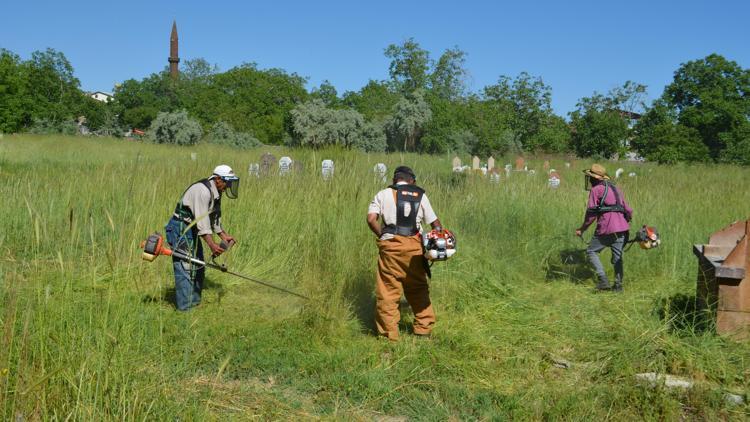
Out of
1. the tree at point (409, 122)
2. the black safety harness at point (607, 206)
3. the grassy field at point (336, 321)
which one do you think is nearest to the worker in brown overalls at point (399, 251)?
the grassy field at point (336, 321)

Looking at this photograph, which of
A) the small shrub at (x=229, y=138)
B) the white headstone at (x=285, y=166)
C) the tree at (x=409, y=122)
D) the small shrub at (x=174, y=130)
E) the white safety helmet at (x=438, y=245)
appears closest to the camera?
the white safety helmet at (x=438, y=245)

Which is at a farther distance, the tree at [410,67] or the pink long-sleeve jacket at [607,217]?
the tree at [410,67]

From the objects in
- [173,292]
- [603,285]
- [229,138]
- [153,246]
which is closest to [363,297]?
[173,292]

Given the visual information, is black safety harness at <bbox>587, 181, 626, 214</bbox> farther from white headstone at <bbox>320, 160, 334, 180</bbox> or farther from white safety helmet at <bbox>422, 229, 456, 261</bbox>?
white headstone at <bbox>320, 160, 334, 180</bbox>

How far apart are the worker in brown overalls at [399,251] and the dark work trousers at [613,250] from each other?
2.92 meters

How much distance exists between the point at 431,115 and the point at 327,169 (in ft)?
94.6

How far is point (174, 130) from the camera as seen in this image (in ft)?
119

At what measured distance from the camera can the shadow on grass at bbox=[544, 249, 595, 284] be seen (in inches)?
350

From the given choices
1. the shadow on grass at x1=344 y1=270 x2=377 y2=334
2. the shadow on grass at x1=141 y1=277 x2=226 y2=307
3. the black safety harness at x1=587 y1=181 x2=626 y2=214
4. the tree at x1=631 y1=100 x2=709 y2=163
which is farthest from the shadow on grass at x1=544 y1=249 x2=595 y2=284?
the tree at x1=631 y1=100 x2=709 y2=163

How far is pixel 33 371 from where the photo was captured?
10.6 feet

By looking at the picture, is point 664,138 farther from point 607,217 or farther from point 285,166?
point 607,217

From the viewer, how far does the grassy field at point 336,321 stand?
3438mm

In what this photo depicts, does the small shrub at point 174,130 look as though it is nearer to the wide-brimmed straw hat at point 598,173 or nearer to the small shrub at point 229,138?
the small shrub at point 229,138

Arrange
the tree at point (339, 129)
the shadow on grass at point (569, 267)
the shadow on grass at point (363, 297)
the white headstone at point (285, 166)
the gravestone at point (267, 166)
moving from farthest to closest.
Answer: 1. the tree at point (339, 129)
2. the gravestone at point (267, 166)
3. the white headstone at point (285, 166)
4. the shadow on grass at point (569, 267)
5. the shadow on grass at point (363, 297)
